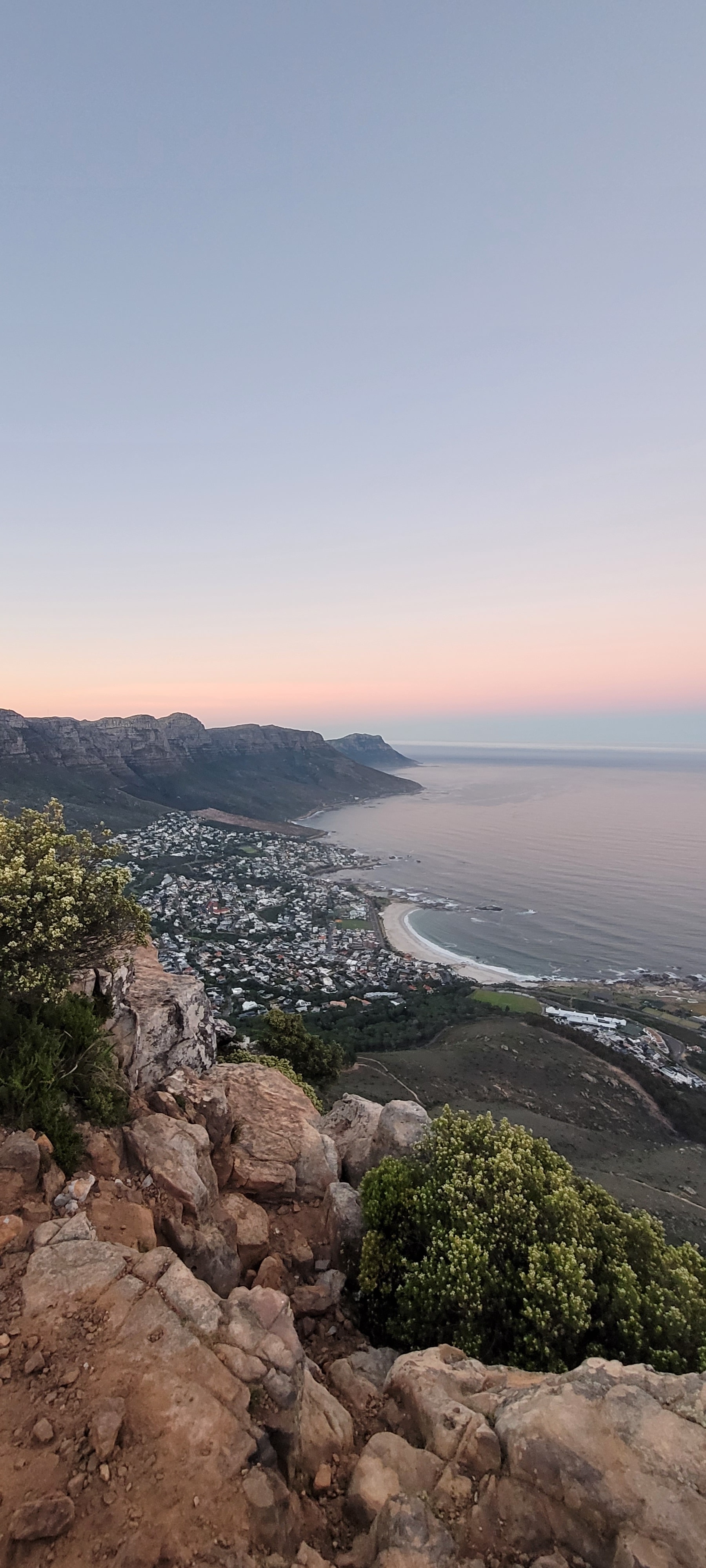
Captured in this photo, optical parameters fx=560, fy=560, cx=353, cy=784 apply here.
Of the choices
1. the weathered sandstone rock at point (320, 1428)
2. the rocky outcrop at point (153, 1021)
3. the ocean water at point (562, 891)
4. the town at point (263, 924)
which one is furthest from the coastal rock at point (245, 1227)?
the ocean water at point (562, 891)

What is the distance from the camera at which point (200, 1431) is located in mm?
7566

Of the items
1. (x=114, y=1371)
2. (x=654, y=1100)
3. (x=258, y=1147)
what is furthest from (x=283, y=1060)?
(x=654, y=1100)

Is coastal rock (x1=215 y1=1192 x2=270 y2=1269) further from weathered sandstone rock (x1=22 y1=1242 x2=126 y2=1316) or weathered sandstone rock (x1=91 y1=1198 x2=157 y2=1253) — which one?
weathered sandstone rock (x1=22 y1=1242 x2=126 y2=1316)

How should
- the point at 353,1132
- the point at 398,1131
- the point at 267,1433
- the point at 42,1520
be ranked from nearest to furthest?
the point at 42,1520 → the point at 267,1433 → the point at 398,1131 → the point at 353,1132

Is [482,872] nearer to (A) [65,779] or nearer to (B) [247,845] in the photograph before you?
(B) [247,845]

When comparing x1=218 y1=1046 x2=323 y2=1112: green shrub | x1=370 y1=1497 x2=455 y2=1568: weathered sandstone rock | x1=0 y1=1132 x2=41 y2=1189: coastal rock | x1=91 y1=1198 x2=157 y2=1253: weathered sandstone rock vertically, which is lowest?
x1=218 y1=1046 x2=323 y2=1112: green shrub

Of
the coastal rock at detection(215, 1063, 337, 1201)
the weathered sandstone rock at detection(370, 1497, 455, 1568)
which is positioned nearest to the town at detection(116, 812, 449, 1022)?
the coastal rock at detection(215, 1063, 337, 1201)

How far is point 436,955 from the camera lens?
90.0 m

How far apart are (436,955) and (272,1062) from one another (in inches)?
2604

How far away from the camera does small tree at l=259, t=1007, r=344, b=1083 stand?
37.9m

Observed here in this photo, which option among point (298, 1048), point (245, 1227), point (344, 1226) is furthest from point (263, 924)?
point (245, 1227)

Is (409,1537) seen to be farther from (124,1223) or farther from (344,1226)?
(344,1226)

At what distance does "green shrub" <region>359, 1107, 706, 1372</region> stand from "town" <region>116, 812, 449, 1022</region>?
27.8m

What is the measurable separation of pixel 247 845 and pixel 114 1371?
502 ft
